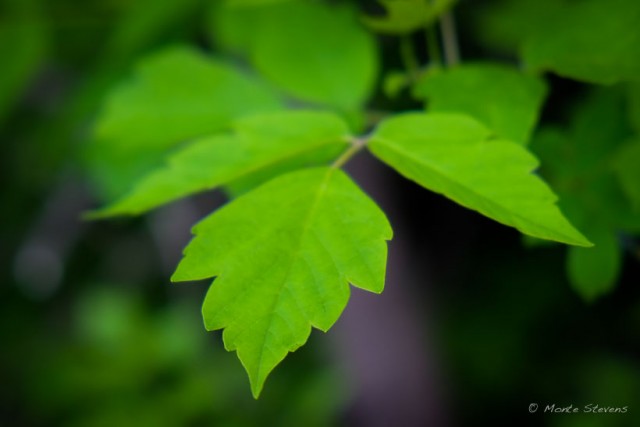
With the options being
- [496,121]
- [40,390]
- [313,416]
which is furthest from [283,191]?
[40,390]

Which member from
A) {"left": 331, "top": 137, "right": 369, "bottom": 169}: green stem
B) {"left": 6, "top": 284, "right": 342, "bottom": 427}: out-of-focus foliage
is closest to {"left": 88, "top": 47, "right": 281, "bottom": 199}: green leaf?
{"left": 331, "top": 137, "right": 369, "bottom": 169}: green stem

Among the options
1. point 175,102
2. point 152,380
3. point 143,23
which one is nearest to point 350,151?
point 175,102

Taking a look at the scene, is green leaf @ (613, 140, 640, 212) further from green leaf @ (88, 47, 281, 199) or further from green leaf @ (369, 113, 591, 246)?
green leaf @ (88, 47, 281, 199)

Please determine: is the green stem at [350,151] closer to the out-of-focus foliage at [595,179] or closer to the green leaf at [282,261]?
the green leaf at [282,261]

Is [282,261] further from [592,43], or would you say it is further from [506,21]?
[506,21]

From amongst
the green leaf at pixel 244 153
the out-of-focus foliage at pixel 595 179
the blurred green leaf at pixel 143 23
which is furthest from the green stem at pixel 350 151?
the blurred green leaf at pixel 143 23

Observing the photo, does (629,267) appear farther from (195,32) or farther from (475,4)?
(195,32)

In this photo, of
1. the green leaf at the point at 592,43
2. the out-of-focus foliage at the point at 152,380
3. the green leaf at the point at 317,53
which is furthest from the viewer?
the out-of-focus foliage at the point at 152,380
